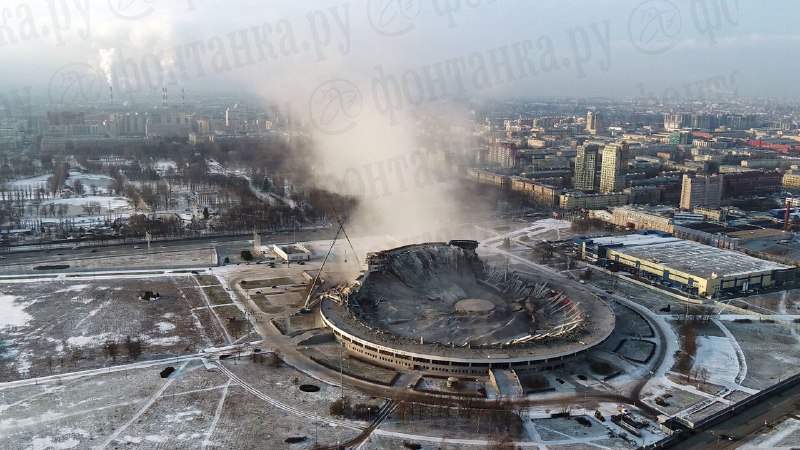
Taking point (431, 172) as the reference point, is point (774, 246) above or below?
below

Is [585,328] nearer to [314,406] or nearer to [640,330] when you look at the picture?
[640,330]

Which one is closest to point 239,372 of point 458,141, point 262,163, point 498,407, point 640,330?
point 498,407

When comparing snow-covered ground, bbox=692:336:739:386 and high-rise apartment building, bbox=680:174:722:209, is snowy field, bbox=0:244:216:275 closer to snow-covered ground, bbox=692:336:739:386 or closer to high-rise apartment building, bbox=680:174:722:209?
snow-covered ground, bbox=692:336:739:386

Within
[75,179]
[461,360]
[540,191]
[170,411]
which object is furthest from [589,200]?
[75,179]

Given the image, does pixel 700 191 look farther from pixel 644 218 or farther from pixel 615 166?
pixel 644 218

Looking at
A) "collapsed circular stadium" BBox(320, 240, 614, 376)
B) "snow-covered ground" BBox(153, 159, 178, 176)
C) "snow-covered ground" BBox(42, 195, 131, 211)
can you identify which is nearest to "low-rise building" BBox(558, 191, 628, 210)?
"collapsed circular stadium" BBox(320, 240, 614, 376)

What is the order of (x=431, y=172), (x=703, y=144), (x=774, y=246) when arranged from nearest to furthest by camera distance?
(x=774, y=246) → (x=431, y=172) → (x=703, y=144)

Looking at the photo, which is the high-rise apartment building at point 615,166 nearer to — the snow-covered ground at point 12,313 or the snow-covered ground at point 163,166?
the snow-covered ground at point 163,166
